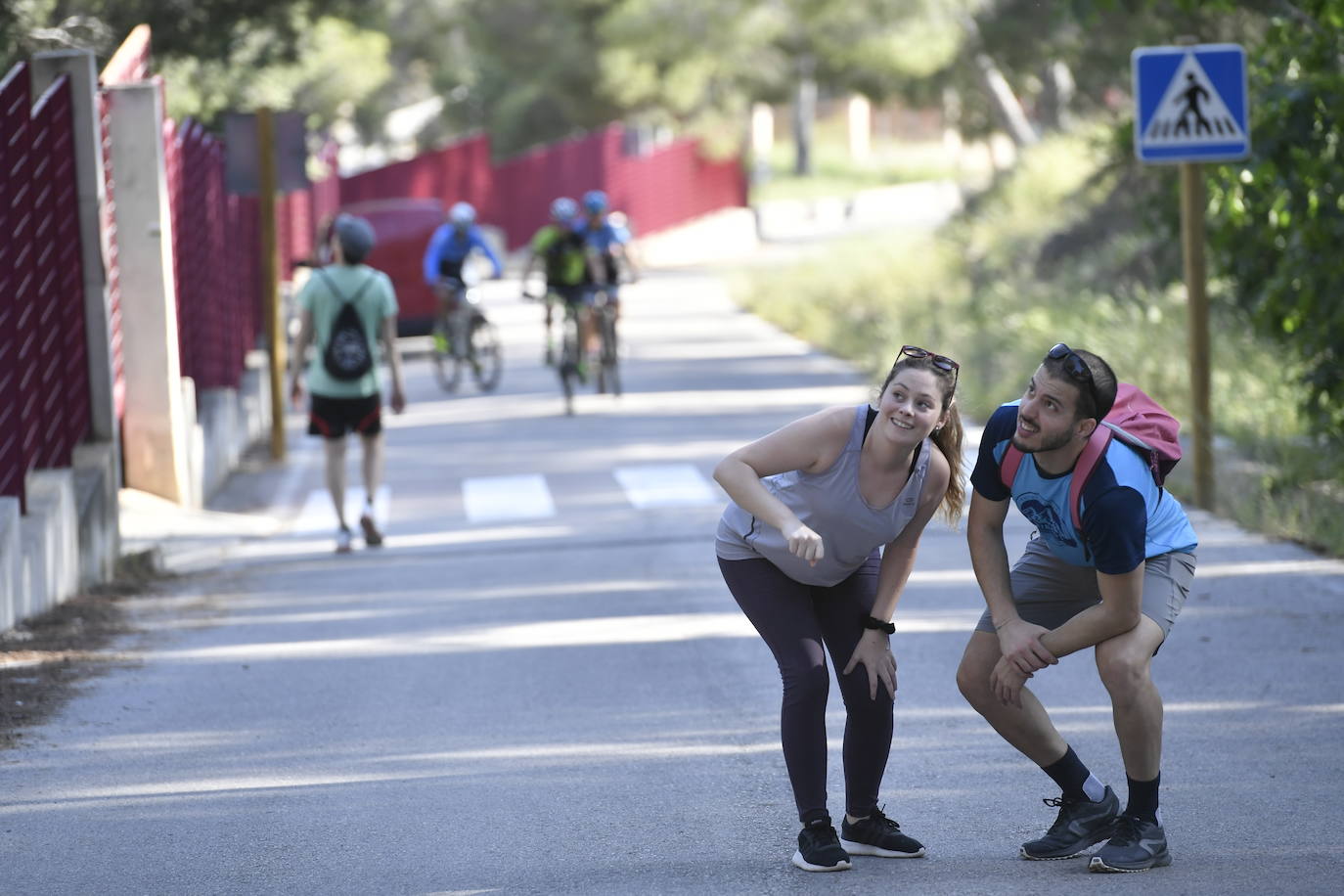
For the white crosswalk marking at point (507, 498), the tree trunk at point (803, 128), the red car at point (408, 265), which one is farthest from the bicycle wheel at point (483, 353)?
the tree trunk at point (803, 128)

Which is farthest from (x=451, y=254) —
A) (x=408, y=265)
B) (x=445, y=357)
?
(x=408, y=265)

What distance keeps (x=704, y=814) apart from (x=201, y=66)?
20.0 meters

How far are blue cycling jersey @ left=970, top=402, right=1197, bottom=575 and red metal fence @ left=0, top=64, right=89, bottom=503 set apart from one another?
559 centimetres

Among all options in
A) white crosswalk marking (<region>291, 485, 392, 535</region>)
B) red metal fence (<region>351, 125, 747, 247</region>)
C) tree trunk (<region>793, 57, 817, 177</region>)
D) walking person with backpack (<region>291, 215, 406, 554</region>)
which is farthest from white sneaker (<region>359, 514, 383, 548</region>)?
tree trunk (<region>793, 57, 817, 177</region>)

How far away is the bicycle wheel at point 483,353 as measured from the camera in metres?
21.5

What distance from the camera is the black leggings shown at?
17.7ft

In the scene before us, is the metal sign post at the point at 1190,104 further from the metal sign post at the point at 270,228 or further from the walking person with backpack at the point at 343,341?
the metal sign post at the point at 270,228

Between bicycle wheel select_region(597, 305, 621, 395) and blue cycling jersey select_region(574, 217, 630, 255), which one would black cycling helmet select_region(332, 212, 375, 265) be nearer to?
bicycle wheel select_region(597, 305, 621, 395)

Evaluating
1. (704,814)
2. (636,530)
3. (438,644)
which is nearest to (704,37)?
(636,530)

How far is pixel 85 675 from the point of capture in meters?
8.50

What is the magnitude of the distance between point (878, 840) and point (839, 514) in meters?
0.96

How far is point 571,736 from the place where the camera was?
23.8ft

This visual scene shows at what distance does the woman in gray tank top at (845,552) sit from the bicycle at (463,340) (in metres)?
15.9

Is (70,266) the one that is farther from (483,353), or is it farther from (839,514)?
(483,353)
